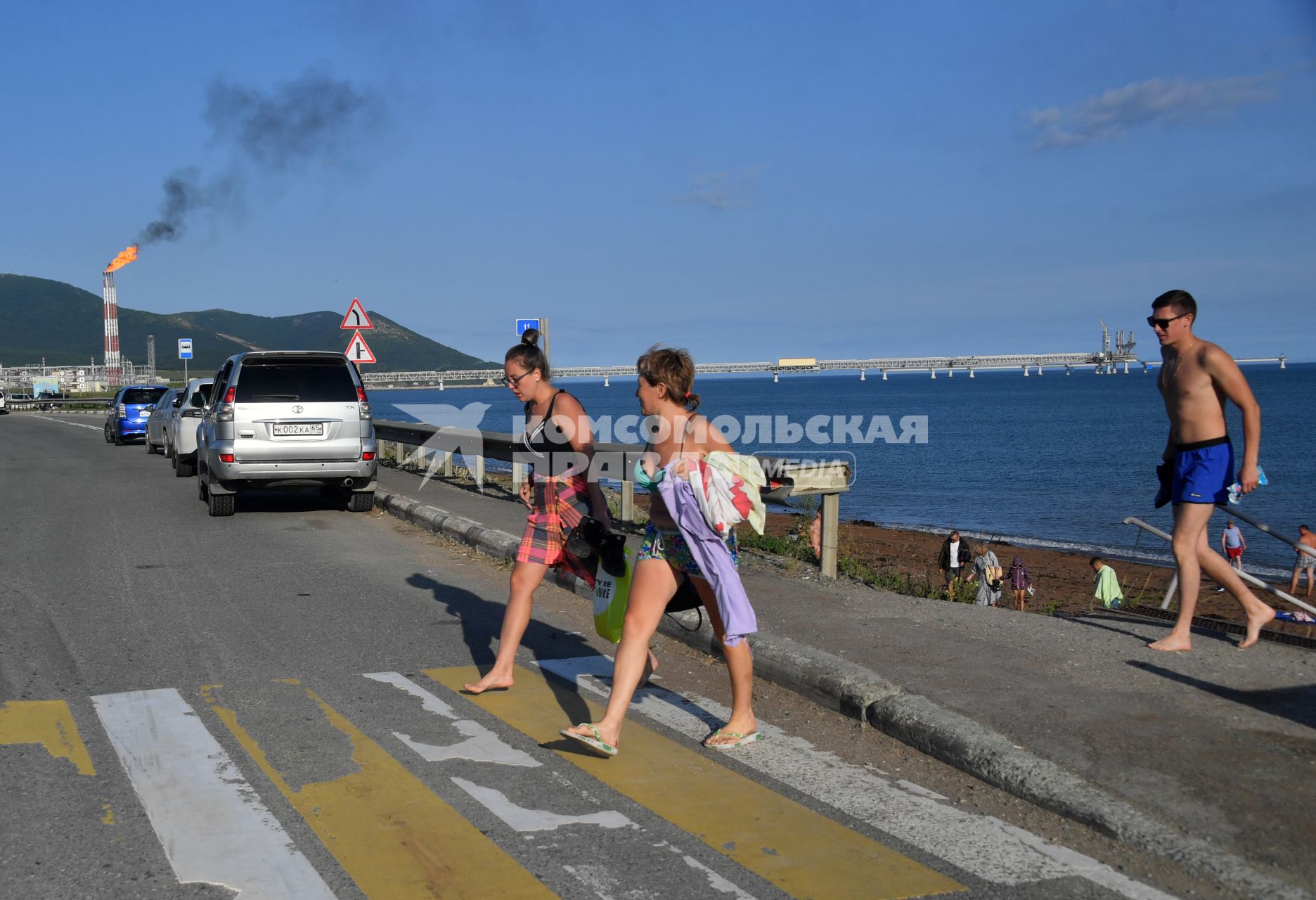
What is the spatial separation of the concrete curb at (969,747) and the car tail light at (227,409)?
8.05 metres

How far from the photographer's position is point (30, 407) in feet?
229

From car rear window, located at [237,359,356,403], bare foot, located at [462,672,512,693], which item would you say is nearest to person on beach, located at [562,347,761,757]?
bare foot, located at [462,672,512,693]

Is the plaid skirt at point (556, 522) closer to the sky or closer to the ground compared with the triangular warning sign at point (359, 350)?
closer to the ground

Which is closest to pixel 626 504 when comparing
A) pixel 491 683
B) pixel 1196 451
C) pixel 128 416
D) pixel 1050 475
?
pixel 491 683

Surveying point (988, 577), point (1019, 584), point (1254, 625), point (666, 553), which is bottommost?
point (1019, 584)

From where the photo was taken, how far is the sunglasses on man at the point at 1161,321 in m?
6.34

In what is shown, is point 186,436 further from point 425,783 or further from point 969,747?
point 969,747

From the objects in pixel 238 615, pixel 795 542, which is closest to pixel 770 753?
pixel 238 615

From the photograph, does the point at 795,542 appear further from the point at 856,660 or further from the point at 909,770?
the point at 909,770

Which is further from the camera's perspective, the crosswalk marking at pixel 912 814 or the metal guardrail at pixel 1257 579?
the metal guardrail at pixel 1257 579

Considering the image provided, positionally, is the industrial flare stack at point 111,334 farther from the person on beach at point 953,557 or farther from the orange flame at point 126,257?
the person on beach at point 953,557

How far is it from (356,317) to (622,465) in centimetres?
1053

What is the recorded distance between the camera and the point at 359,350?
67.3ft

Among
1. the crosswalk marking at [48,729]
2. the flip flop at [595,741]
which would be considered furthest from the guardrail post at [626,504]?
the flip flop at [595,741]
